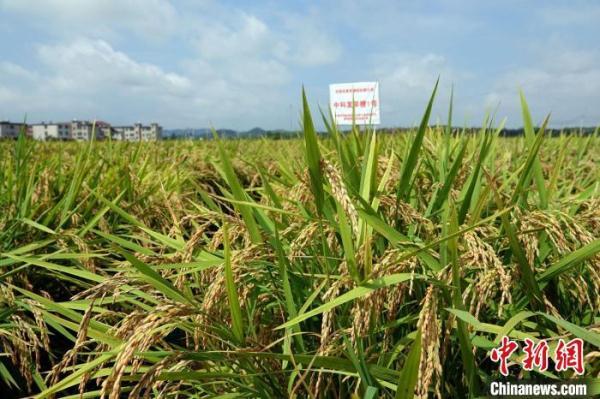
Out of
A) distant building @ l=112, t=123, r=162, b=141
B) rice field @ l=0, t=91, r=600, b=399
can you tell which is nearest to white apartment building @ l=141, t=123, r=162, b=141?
distant building @ l=112, t=123, r=162, b=141

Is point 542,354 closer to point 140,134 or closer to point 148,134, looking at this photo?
point 140,134

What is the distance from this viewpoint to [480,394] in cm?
106

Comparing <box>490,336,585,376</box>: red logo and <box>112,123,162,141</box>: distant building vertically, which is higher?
<box>112,123,162,141</box>: distant building

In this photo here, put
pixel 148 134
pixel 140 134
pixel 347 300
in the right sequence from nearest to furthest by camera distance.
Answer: pixel 347 300 → pixel 140 134 → pixel 148 134

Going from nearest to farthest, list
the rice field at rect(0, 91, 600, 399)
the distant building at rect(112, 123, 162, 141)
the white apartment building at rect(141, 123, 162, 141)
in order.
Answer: the rice field at rect(0, 91, 600, 399), the distant building at rect(112, 123, 162, 141), the white apartment building at rect(141, 123, 162, 141)

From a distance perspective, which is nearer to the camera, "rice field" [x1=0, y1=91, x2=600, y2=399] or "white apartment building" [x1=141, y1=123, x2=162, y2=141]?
"rice field" [x1=0, y1=91, x2=600, y2=399]

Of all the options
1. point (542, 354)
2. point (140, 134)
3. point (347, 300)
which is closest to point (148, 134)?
point (140, 134)

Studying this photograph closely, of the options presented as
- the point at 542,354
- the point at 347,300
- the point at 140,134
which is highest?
the point at 140,134

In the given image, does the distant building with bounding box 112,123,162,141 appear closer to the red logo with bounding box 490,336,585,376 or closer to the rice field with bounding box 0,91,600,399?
the rice field with bounding box 0,91,600,399

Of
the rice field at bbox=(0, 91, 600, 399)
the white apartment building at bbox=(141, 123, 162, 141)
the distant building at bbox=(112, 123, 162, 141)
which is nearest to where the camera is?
the rice field at bbox=(0, 91, 600, 399)

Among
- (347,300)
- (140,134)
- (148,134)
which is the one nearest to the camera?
(347,300)

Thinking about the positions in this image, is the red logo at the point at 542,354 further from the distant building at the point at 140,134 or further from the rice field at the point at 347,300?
the distant building at the point at 140,134

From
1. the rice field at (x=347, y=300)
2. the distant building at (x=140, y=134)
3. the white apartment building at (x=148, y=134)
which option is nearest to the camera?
the rice field at (x=347, y=300)

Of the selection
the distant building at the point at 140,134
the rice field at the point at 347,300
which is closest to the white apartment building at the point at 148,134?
the distant building at the point at 140,134
